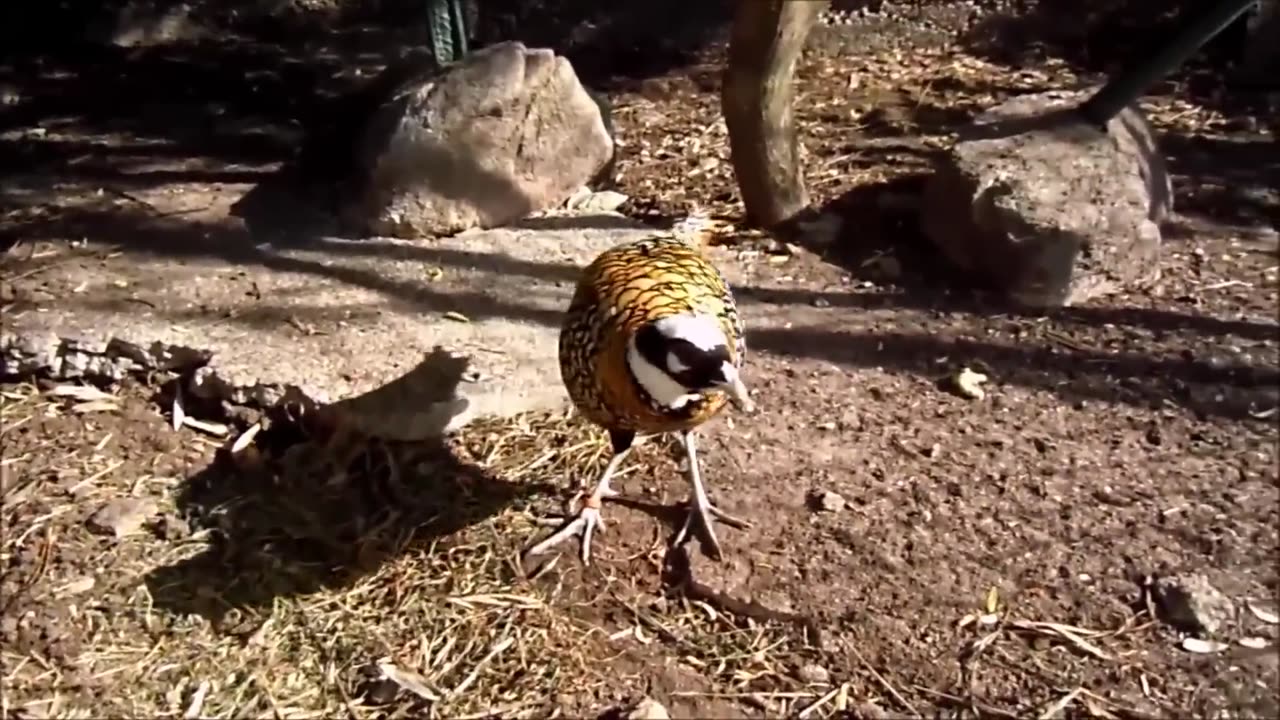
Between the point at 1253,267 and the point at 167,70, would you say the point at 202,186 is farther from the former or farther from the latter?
the point at 1253,267

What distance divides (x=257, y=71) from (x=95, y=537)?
2.89 m

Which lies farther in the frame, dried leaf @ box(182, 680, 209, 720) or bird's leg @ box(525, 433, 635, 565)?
bird's leg @ box(525, 433, 635, 565)

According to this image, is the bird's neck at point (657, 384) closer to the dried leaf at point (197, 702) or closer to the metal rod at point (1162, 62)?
the dried leaf at point (197, 702)

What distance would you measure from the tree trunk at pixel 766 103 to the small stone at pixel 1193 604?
1631 mm

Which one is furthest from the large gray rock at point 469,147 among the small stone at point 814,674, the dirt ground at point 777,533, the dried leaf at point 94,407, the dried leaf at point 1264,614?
the dried leaf at point 1264,614

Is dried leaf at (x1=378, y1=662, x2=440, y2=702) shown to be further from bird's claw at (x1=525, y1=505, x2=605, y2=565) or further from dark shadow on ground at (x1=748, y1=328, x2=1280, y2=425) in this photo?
dark shadow on ground at (x1=748, y1=328, x2=1280, y2=425)

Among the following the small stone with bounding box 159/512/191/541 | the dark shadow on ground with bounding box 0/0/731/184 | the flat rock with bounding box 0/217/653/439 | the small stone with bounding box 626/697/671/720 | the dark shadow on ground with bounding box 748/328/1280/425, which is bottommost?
the small stone with bounding box 626/697/671/720

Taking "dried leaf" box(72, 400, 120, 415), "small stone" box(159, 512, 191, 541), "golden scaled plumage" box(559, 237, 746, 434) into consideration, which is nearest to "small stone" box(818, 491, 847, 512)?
"golden scaled plumage" box(559, 237, 746, 434)

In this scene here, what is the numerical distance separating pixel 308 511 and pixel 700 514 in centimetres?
85

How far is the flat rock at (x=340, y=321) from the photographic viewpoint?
3.20 m

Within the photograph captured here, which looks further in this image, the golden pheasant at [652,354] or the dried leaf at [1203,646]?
the dried leaf at [1203,646]

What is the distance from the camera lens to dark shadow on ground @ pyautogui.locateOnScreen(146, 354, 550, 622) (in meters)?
2.78

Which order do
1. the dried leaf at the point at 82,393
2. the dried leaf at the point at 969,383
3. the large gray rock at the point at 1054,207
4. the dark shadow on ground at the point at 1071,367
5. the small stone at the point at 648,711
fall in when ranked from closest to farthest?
the small stone at the point at 648,711, the dark shadow on ground at the point at 1071,367, the dried leaf at the point at 969,383, the dried leaf at the point at 82,393, the large gray rock at the point at 1054,207

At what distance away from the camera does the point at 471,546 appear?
2857 millimetres
